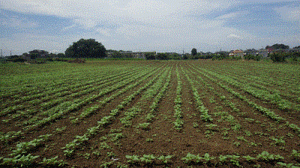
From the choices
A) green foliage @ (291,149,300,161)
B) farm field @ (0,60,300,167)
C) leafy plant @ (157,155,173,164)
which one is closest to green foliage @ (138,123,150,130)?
farm field @ (0,60,300,167)

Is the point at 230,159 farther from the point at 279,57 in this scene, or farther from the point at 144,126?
the point at 279,57

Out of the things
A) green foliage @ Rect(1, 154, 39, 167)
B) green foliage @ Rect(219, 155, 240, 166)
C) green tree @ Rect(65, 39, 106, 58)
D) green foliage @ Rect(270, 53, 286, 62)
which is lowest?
green foliage @ Rect(219, 155, 240, 166)

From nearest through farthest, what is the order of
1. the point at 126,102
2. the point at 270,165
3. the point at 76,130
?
1. the point at 270,165
2. the point at 76,130
3. the point at 126,102

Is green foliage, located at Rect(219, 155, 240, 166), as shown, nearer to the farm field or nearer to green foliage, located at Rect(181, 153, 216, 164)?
the farm field

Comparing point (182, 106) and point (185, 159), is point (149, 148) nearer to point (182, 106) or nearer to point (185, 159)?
point (185, 159)

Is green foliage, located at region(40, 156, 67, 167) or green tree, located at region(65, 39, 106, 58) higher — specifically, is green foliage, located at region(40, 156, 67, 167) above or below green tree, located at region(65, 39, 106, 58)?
below

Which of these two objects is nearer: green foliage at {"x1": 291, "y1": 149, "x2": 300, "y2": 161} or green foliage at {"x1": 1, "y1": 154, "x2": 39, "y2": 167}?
green foliage at {"x1": 1, "y1": 154, "x2": 39, "y2": 167}

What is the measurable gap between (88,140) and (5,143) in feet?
9.07

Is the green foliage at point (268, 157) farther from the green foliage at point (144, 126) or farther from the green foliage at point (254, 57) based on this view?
the green foliage at point (254, 57)

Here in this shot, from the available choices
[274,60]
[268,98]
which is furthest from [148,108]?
[274,60]

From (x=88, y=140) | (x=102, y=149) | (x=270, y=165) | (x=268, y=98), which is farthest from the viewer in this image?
(x=268, y=98)

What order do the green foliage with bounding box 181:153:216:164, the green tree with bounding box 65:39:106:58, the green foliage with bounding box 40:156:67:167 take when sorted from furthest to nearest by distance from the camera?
the green tree with bounding box 65:39:106:58, the green foliage with bounding box 181:153:216:164, the green foliage with bounding box 40:156:67:167

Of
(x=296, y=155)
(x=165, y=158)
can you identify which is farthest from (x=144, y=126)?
(x=296, y=155)

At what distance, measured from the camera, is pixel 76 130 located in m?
6.00
